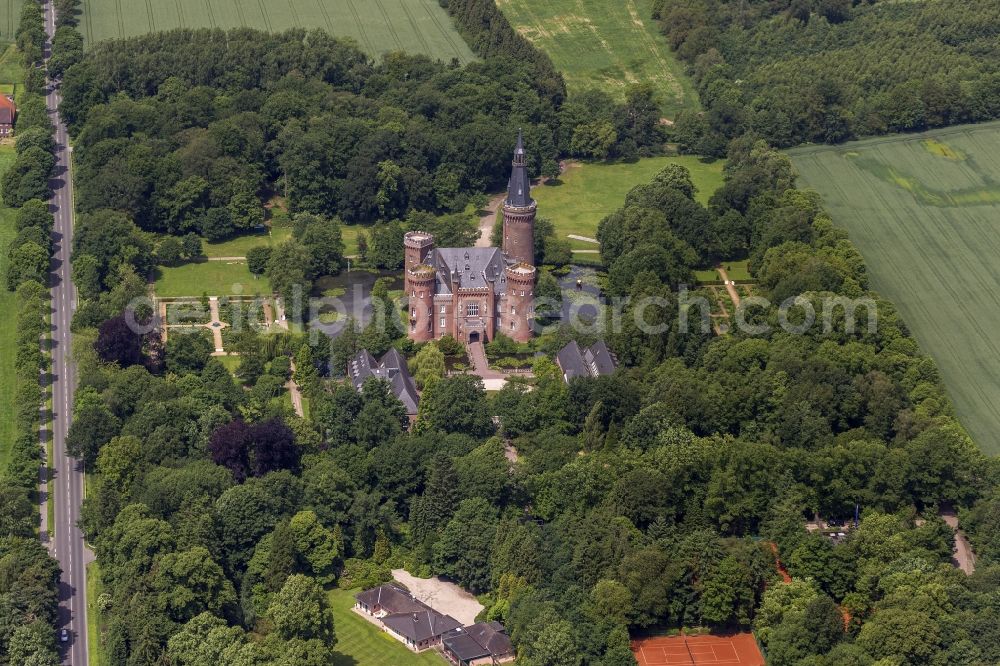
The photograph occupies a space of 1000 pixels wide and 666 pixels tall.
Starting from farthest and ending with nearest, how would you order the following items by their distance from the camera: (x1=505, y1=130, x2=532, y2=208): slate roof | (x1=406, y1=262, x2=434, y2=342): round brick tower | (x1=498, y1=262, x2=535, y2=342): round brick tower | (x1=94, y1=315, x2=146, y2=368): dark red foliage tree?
(x1=505, y1=130, x2=532, y2=208): slate roof
(x1=498, y1=262, x2=535, y2=342): round brick tower
(x1=406, y1=262, x2=434, y2=342): round brick tower
(x1=94, y1=315, x2=146, y2=368): dark red foliage tree

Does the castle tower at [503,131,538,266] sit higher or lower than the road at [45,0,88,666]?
higher

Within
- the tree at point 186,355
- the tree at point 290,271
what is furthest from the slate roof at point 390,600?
the tree at point 290,271

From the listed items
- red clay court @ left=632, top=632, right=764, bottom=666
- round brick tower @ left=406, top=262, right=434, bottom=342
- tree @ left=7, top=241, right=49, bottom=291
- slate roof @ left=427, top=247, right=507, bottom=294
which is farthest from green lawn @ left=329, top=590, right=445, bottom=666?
tree @ left=7, top=241, right=49, bottom=291

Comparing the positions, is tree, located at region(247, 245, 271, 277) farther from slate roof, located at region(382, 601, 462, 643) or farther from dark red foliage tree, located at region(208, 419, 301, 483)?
slate roof, located at region(382, 601, 462, 643)

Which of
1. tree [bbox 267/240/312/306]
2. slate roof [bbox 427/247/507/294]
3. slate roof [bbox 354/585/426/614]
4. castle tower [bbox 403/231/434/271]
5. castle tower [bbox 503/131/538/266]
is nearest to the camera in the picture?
slate roof [bbox 354/585/426/614]

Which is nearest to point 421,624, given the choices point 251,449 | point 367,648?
point 367,648

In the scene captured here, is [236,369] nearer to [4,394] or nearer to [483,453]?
[4,394]

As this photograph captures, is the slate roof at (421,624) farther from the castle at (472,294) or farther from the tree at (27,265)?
the tree at (27,265)

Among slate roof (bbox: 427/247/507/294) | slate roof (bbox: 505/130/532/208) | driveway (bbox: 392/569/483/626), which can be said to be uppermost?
slate roof (bbox: 505/130/532/208)

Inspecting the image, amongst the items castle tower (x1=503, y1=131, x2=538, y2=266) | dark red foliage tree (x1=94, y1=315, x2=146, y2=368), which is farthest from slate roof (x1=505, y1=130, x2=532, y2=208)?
dark red foliage tree (x1=94, y1=315, x2=146, y2=368)

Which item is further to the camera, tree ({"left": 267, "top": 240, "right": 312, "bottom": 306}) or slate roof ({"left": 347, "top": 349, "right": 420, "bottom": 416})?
tree ({"left": 267, "top": 240, "right": 312, "bottom": 306})
